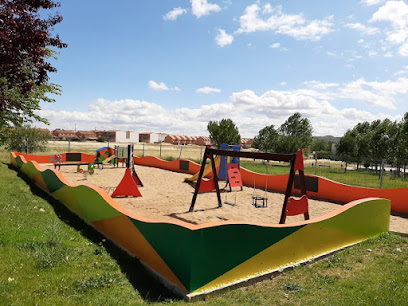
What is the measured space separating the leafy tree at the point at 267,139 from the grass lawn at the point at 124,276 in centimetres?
4443

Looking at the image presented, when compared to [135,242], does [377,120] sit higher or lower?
higher

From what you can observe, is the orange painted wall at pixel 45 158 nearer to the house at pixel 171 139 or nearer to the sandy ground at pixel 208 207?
the sandy ground at pixel 208 207

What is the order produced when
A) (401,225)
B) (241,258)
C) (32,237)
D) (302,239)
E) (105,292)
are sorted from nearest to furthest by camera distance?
(105,292) → (241,258) → (302,239) → (32,237) → (401,225)

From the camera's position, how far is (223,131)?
49781 millimetres

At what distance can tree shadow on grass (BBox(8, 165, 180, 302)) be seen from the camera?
3819mm

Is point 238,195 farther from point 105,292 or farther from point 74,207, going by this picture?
point 105,292

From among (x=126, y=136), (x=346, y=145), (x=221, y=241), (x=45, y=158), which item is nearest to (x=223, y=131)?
(x=346, y=145)

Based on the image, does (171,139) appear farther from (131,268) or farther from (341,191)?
(131,268)

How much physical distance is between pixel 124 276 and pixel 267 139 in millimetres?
49690

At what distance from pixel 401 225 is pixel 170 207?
20.7 ft

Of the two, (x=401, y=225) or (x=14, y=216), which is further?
(x=401, y=225)

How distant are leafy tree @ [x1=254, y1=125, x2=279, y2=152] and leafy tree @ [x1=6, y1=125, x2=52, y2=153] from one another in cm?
3339

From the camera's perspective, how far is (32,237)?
5453mm

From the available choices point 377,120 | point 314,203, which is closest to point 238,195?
point 314,203
